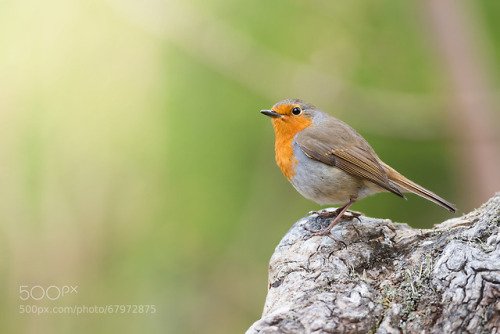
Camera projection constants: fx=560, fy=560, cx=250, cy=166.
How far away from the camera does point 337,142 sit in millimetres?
3619

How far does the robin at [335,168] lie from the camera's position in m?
3.45

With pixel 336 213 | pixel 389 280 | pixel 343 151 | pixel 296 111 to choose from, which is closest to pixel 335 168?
pixel 343 151

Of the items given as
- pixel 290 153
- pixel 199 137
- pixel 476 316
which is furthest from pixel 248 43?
pixel 476 316

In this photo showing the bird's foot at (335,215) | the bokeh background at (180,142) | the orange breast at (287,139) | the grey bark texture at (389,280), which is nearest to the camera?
the grey bark texture at (389,280)

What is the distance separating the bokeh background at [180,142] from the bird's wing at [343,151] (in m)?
1.73

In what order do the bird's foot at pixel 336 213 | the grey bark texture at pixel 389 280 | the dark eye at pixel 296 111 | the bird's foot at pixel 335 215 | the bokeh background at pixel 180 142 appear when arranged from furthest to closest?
1. the bokeh background at pixel 180 142
2. the dark eye at pixel 296 111
3. the bird's foot at pixel 336 213
4. the bird's foot at pixel 335 215
5. the grey bark texture at pixel 389 280

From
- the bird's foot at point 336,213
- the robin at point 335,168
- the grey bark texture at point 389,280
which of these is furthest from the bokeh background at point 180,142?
the grey bark texture at point 389,280

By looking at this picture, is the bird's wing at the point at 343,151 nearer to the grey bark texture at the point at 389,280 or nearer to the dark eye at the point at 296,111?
the dark eye at the point at 296,111

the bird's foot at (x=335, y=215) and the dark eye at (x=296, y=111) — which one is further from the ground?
the dark eye at (x=296, y=111)

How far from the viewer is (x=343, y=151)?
11.7 ft

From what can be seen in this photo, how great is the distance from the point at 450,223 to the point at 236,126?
2.76 m

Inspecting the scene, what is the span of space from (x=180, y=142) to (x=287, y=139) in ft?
6.13

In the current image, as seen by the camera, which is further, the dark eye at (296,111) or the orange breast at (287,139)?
the dark eye at (296,111)

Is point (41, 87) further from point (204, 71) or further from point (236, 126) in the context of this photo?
point (236, 126)
